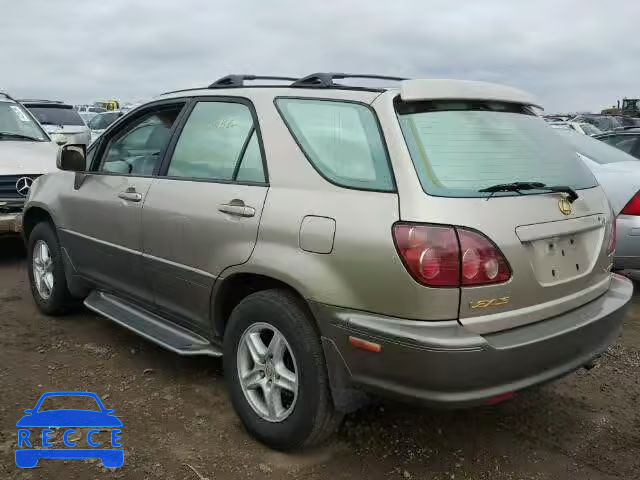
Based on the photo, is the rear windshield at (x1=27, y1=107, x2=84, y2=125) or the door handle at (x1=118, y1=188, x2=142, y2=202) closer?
the door handle at (x1=118, y1=188, x2=142, y2=202)

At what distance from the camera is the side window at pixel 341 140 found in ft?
8.34

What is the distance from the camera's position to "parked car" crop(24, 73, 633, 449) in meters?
2.33

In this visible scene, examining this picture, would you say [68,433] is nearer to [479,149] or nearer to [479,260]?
[479,260]

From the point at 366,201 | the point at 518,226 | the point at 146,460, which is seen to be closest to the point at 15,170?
the point at 146,460

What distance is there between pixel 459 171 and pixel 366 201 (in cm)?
41

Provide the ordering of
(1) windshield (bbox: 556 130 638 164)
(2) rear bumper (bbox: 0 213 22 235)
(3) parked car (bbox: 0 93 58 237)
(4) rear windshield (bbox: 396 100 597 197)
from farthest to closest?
(3) parked car (bbox: 0 93 58 237) < (2) rear bumper (bbox: 0 213 22 235) < (1) windshield (bbox: 556 130 638 164) < (4) rear windshield (bbox: 396 100 597 197)

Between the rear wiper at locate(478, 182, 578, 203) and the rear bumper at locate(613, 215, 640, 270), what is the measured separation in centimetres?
250

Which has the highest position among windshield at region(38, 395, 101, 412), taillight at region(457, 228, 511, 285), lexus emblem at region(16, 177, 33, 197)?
lexus emblem at region(16, 177, 33, 197)

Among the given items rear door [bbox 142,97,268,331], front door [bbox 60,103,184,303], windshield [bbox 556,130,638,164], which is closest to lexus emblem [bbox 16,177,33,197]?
front door [bbox 60,103,184,303]

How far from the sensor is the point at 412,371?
90.9 inches

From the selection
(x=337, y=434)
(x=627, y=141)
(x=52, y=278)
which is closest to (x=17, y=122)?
(x=52, y=278)

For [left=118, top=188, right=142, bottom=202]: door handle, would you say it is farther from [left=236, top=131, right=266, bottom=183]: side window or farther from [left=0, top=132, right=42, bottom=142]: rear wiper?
[left=0, top=132, right=42, bottom=142]: rear wiper

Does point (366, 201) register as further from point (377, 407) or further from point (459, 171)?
point (377, 407)

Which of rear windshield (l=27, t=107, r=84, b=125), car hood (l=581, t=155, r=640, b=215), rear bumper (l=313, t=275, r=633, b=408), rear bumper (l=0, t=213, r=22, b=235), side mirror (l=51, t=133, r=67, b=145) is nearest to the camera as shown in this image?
rear bumper (l=313, t=275, r=633, b=408)
